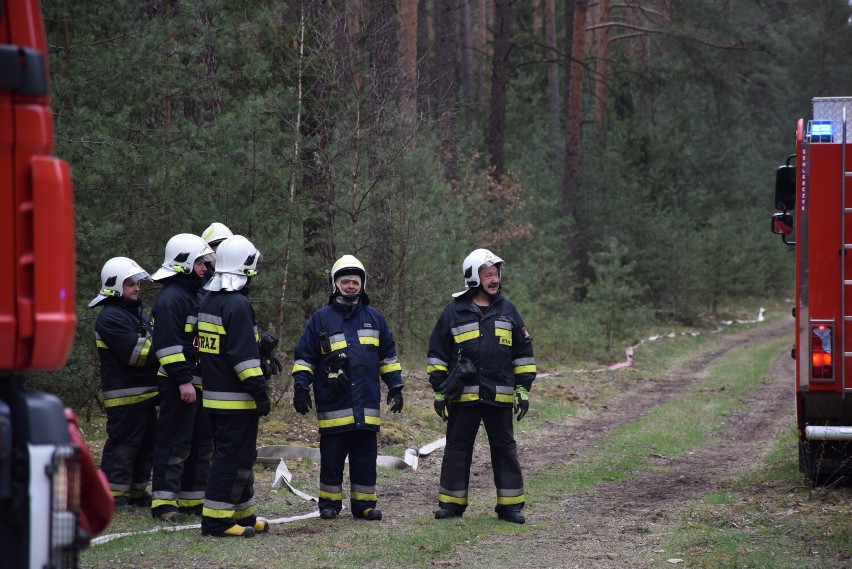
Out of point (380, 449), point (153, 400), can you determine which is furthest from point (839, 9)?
point (153, 400)

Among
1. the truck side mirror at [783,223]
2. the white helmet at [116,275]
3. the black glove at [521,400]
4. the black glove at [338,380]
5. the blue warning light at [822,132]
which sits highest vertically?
the blue warning light at [822,132]

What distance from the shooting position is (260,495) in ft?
31.1

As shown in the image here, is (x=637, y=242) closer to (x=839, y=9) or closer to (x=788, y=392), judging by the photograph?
(x=788, y=392)

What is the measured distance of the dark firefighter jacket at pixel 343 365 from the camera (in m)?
8.47

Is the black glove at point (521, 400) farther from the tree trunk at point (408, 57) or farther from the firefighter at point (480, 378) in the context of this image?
the tree trunk at point (408, 57)

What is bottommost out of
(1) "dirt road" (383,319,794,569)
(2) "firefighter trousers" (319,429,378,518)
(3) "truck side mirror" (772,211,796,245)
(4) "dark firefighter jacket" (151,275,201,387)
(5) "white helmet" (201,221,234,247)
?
(1) "dirt road" (383,319,794,569)

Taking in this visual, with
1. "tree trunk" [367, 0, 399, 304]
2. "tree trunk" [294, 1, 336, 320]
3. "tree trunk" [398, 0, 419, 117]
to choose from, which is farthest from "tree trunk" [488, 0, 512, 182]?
"tree trunk" [294, 1, 336, 320]

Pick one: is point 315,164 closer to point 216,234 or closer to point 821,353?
point 216,234

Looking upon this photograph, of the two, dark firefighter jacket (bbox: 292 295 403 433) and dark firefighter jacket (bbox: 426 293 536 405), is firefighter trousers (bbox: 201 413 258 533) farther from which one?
dark firefighter jacket (bbox: 426 293 536 405)

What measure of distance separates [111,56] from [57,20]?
757mm

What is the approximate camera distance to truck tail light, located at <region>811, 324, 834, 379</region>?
8305 mm

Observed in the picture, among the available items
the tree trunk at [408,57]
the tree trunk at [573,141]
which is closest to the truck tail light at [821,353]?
the tree trunk at [408,57]

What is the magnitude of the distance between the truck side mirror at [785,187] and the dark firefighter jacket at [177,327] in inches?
203

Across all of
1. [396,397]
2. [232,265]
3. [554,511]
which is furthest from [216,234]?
[554,511]
